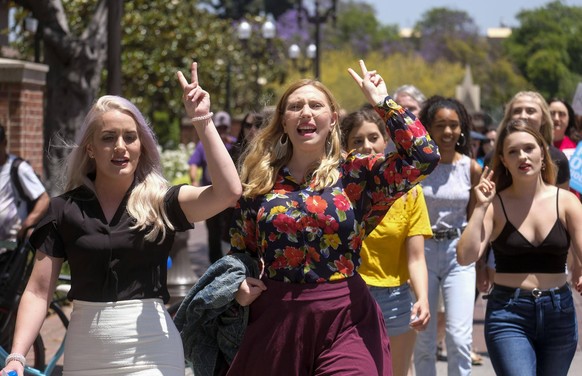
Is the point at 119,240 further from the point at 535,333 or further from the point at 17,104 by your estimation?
the point at 17,104

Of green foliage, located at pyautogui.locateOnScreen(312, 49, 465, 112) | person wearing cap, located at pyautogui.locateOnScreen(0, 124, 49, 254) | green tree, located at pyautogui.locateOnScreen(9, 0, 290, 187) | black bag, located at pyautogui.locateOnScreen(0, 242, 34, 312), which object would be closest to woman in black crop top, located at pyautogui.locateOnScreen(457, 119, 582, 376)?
green tree, located at pyautogui.locateOnScreen(9, 0, 290, 187)

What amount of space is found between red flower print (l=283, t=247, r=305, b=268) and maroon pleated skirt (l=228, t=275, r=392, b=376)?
89 millimetres

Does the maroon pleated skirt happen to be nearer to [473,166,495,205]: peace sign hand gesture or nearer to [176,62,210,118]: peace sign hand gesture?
[176,62,210,118]: peace sign hand gesture

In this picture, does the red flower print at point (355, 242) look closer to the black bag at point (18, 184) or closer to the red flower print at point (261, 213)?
the red flower print at point (261, 213)

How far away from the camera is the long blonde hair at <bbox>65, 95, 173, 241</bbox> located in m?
4.45

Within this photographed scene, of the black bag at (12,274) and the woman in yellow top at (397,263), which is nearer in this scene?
the woman in yellow top at (397,263)

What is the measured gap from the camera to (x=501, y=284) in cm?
573

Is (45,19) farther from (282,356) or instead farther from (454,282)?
(282,356)

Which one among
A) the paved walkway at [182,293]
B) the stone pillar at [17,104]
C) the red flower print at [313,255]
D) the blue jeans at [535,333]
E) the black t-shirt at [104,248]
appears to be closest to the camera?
the black t-shirt at [104,248]

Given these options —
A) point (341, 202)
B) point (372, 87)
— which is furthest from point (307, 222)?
point (372, 87)

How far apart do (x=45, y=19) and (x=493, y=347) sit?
27.6ft

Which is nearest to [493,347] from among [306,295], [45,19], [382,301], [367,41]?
[382,301]

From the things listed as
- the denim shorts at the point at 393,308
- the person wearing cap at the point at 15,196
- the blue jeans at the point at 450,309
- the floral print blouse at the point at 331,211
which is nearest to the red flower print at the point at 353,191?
the floral print blouse at the point at 331,211

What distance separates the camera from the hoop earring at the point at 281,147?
493cm
